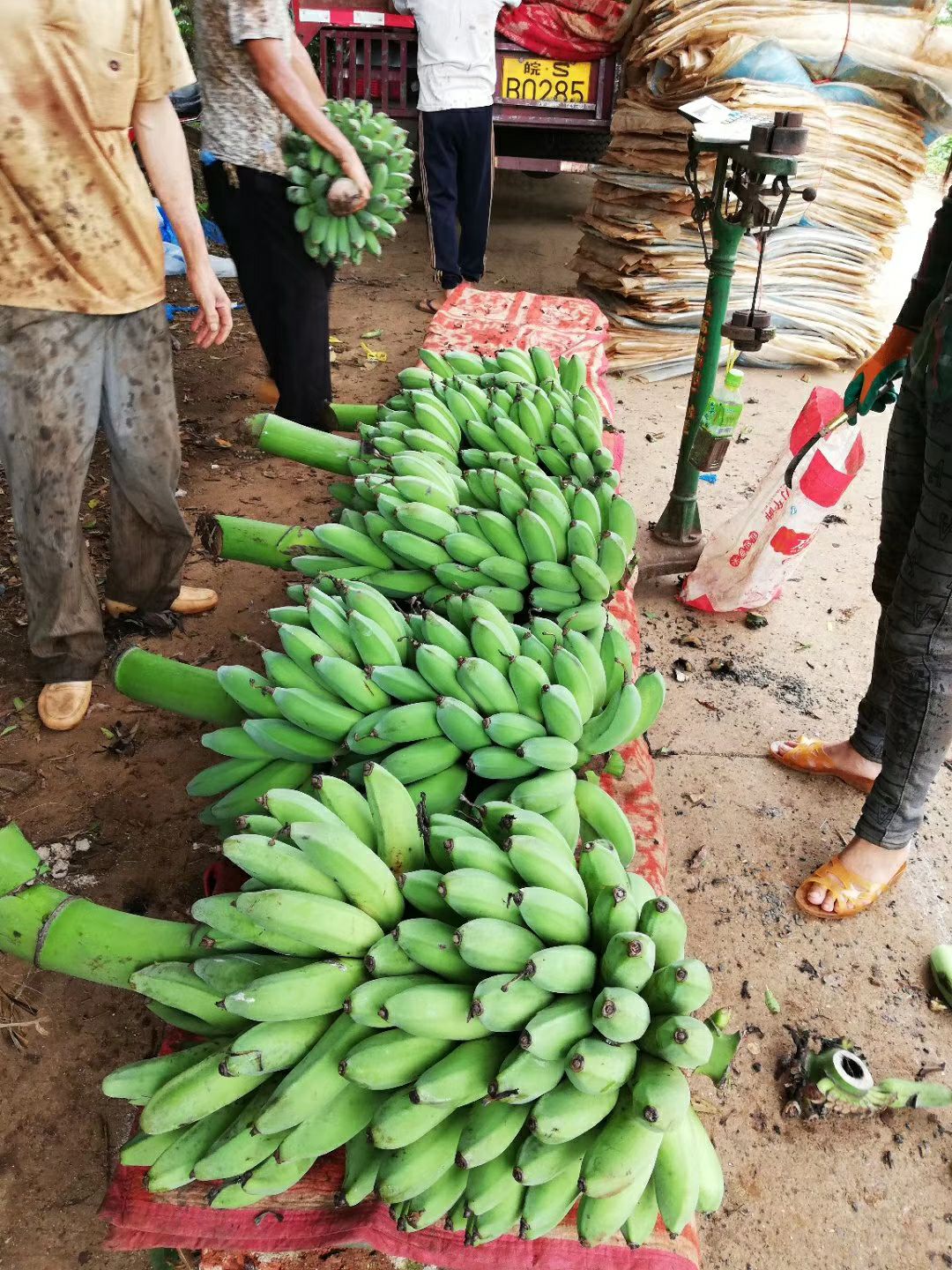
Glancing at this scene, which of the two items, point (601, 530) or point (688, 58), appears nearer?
point (601, 530)

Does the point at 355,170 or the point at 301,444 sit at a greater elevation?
the point at 355,170

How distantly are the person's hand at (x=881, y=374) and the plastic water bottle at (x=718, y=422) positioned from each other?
2.00ft

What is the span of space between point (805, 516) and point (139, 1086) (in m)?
2.67

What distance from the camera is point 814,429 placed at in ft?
9.82

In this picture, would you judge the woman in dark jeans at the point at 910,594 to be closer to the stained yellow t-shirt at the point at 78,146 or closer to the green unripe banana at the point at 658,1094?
the green unripe banana at the point at 658,1094

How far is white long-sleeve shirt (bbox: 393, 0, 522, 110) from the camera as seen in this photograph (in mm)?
5012

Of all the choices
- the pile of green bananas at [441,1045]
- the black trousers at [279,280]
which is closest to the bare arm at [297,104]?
the black trousers at [279,280]

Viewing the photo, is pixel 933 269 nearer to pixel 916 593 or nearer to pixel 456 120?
pixel 916 593

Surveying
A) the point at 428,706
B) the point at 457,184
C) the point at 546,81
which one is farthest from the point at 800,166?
the point at 428,706

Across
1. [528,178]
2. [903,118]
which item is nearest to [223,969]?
[903,118]

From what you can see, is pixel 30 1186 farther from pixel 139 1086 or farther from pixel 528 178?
pixel 528 178

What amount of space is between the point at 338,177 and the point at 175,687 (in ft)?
7.83

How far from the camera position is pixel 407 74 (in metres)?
6.30

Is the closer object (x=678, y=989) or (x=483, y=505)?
(x=678, y=989)
